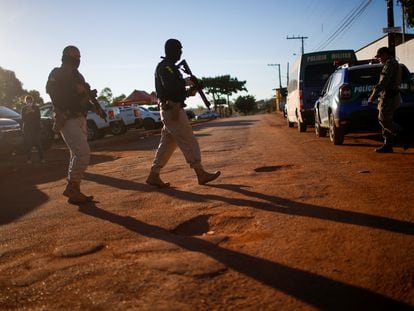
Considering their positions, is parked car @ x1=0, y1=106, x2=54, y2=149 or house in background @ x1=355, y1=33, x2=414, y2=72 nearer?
parked car @ x1=0, y1=106, x2=54, y2=149

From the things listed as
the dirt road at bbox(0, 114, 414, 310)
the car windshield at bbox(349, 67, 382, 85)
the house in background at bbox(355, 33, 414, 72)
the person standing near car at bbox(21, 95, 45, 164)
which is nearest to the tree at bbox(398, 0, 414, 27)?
the house in background at bbox(355, 33, 414, 72)

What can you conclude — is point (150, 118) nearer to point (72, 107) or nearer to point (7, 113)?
point (7, 113)

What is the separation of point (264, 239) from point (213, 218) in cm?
82

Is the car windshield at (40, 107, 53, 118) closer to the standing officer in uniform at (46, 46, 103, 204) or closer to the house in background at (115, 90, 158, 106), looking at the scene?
the standing officer in uniform at (46, 46, 103, 204)

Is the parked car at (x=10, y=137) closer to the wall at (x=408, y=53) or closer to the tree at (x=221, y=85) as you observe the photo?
the wall at (x=408, y=53)

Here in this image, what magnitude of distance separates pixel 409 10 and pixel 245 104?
7414cm

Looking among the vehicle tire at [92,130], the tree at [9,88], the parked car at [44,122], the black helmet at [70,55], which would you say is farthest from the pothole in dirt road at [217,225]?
the tree at [9,88]

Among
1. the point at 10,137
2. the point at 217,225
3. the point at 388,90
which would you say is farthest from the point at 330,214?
the point at 10,137

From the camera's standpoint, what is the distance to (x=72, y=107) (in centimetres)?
513

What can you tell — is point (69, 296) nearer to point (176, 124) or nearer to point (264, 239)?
point (264, 239)

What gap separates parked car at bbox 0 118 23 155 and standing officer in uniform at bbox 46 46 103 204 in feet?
21.0

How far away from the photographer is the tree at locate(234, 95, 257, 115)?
102m

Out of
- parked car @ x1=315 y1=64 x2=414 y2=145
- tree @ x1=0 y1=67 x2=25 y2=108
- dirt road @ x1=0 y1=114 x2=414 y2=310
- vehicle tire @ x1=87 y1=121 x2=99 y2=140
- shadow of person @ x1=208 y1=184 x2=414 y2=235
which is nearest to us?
dirt road @ x1=0 y1=114 x2=414 y2=310

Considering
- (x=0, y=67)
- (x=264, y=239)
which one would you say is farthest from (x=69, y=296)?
(x=0, y=67)
